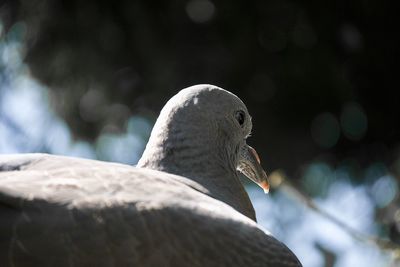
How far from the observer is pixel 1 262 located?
1037 millimetres

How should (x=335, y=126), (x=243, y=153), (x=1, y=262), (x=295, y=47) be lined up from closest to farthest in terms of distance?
(x=1, y=262) → (x=243, y=153) → (x=295, y=47) → (x=335, y=126)

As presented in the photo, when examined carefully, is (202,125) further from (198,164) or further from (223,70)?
(223,70)

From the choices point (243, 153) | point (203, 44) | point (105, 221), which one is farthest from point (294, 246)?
point (105, 221)

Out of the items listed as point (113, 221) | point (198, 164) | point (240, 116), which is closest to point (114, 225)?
point (113, 221)

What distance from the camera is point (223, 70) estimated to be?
334 cm

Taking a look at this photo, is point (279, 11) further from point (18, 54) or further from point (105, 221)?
point (105, 221)

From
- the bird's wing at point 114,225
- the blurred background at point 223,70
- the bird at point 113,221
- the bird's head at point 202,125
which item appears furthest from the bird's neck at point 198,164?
the blurred background at point 223,70

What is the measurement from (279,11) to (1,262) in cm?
242

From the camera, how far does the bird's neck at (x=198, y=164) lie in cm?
142

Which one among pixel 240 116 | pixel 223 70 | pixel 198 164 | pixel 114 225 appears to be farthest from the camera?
pixel 223 70

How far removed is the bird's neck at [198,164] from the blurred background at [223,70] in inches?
68.9

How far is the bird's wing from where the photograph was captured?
40.9 inches

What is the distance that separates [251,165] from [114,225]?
0.63m

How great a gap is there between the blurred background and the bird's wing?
2.07 metres
